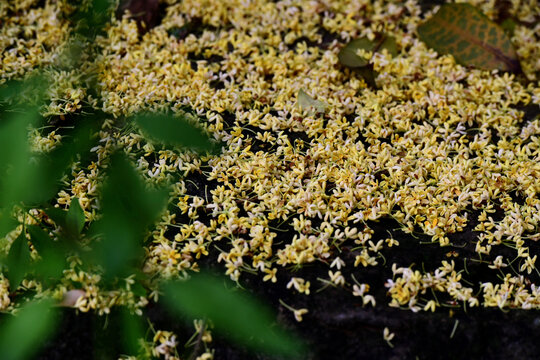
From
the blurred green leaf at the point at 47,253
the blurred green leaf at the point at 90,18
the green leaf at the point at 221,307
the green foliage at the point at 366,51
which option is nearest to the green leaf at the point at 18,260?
the blurred green leaf at the point at 47,253

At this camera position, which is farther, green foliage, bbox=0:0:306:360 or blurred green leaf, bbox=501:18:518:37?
blurred green leaf, bbox=501:18:518:37

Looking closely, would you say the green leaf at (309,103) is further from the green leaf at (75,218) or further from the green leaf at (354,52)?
the green leaf at (75,218)

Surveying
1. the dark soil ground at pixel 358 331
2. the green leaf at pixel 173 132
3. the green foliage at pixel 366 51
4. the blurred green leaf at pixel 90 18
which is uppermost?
the blurred green leaf at pixel 90 18

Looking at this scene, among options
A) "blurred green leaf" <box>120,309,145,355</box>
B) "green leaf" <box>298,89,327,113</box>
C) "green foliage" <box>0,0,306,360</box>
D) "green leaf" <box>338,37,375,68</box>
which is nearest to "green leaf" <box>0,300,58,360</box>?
"green foliage" <box>0,0,306,360</box>

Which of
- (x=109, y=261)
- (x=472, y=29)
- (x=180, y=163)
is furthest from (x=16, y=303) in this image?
(x=472, y=29)

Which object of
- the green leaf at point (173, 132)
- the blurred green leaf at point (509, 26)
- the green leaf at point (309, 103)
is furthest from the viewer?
the blurred green leaf at point (509, 26)

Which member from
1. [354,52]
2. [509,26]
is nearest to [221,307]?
[354,52]

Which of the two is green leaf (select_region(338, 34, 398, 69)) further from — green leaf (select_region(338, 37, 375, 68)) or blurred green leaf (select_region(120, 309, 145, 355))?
blurred green leaf (select_region(120, 309, 145, 355))
